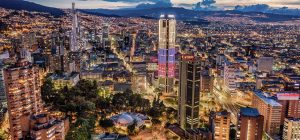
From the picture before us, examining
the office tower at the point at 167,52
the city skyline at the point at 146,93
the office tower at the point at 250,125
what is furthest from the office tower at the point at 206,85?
the office tower at the point at 250,125

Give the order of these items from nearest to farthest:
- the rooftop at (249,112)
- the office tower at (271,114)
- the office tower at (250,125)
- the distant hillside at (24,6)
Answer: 1. the office tower at (250,125)
2. the rooftop at (249,112)
3. the office tower at (271,114)
4. the distant hillside at (24,6)

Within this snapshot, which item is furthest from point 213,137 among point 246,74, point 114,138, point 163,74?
point 246,74

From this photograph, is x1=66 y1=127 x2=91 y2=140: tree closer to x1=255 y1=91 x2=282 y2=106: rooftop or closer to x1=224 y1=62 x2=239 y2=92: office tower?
x1=255 y1=91 x2=282 y2=106: rooftop

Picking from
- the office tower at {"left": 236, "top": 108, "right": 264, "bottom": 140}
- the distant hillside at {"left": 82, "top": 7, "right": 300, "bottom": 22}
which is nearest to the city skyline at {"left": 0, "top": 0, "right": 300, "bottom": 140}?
the office tower at {"left": 236, "top": 108, "right": 264, "bottom": 140}

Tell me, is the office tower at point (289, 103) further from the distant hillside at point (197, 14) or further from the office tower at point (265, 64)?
the distant hillside at point (197, 14)

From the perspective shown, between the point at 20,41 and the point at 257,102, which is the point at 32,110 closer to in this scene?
the point at 257,102
